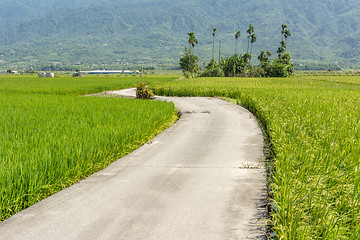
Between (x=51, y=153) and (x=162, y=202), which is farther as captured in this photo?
(x=51, y=153)

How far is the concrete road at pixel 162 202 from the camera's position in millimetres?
4629

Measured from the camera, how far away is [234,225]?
477cm

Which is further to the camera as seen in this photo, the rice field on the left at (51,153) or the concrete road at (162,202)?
the rice field on the left at (51,153)

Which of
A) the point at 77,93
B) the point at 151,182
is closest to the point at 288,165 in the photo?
the point at 151,182

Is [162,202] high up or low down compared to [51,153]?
down

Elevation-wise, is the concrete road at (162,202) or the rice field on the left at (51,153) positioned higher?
the rice field on the left at (51,153)

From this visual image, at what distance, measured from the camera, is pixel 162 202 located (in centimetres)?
566

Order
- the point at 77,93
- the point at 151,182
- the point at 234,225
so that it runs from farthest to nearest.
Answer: the point at 77,93
the point at 151,182
the point at 234,225

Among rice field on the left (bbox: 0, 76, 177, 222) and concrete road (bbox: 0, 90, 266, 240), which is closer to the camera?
concrete road (bbox: 0, 90, 266, 240)

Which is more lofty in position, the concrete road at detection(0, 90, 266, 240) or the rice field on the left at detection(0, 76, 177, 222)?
the rice field on the left at detection(0, 76, 177, 222)

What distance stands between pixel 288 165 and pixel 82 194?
3.69m

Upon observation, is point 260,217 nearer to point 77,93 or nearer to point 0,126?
point 0,126

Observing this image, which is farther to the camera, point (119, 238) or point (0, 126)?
point (0, 126)

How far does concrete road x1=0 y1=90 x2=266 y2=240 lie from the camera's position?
463 cm
